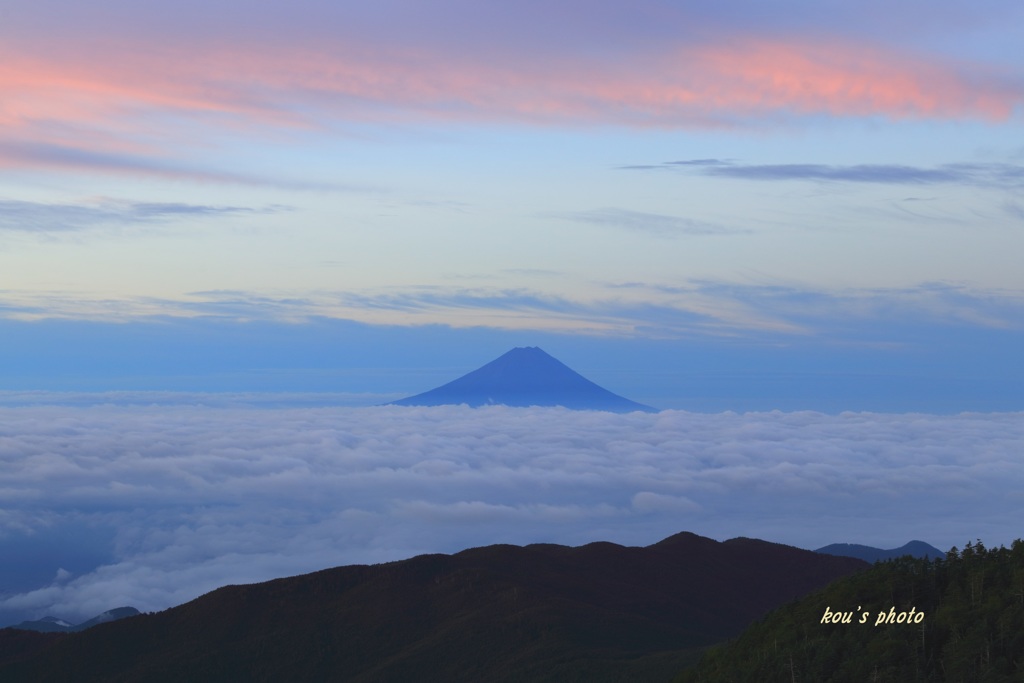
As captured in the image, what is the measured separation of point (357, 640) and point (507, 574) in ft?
94.3

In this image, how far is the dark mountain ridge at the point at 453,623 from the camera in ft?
450

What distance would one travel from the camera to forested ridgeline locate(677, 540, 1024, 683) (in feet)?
177

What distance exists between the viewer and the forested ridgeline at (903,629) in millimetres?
53875

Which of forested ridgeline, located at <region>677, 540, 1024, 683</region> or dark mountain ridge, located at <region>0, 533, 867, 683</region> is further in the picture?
dark mountain ridge, located at <region>0, 533, 867, 683</region>

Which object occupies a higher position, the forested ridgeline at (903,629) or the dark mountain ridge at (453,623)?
the forested ridgeline at (903,629)

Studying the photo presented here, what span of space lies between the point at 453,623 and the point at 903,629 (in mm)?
99310

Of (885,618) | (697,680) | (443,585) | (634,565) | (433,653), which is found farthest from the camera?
(634,565)

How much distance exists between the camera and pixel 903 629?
58.5 m

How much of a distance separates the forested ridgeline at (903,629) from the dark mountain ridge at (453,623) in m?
47.4

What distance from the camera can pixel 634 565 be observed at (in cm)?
18550

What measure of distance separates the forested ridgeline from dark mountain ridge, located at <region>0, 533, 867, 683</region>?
47407 mm

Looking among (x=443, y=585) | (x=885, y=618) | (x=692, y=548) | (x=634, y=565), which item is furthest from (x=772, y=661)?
(x=692, y=548)

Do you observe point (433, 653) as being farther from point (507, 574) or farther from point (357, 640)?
point (507, 574)

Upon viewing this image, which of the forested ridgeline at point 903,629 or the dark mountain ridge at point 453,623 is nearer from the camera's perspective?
the forested ridgeline at point 903,629
